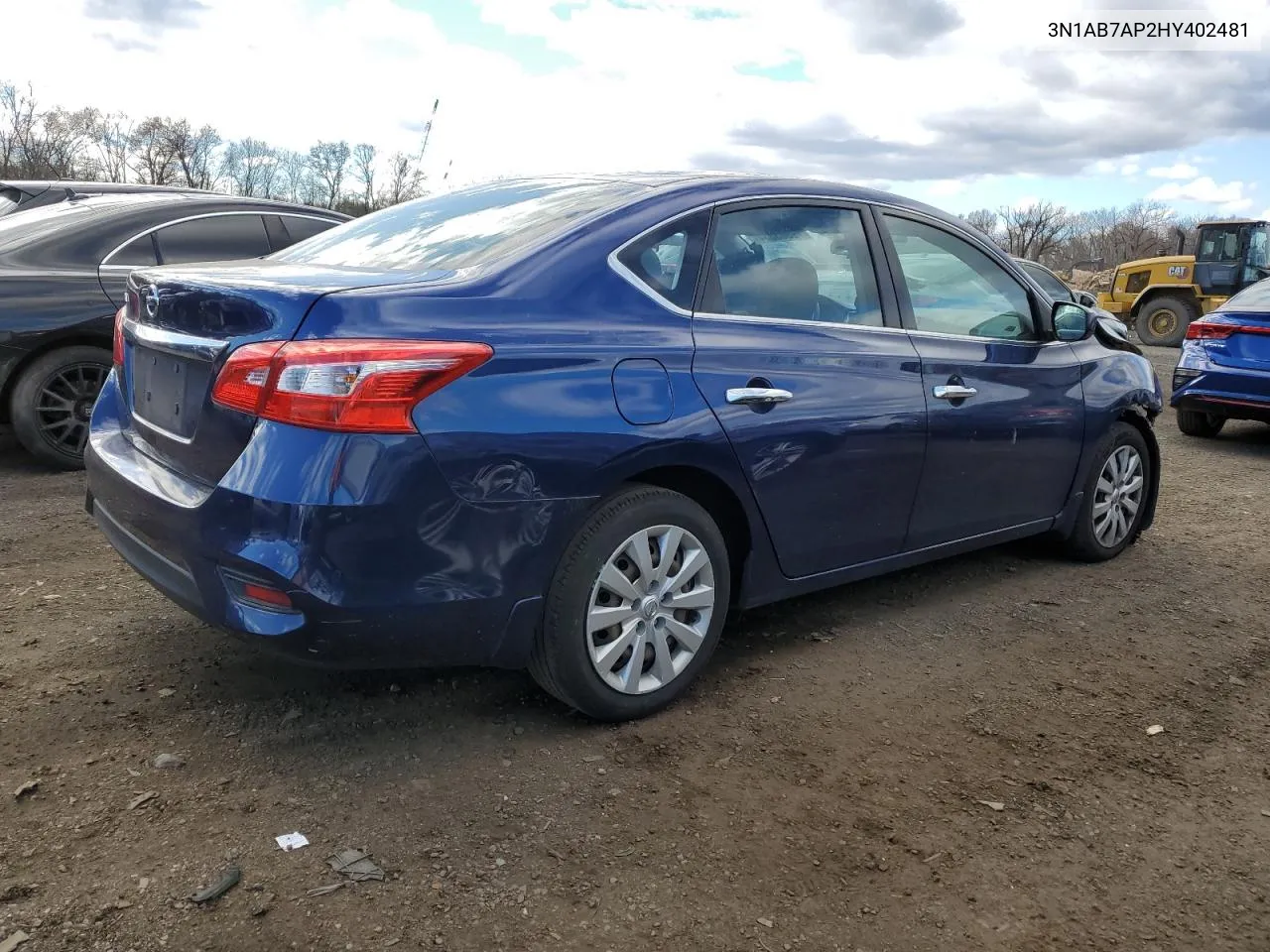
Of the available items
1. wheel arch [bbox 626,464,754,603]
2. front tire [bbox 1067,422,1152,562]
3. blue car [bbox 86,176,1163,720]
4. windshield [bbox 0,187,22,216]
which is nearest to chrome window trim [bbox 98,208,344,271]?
windshield [bbox 0,187,22,216]

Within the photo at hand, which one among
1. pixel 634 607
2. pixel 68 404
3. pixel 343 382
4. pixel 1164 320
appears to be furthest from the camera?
pixel 1164 320

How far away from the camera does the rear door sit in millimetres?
3305

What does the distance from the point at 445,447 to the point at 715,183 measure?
1439mm

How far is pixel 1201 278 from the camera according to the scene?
784 inches

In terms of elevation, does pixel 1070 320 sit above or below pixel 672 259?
below

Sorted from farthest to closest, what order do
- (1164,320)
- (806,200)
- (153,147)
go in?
(153,147) → (1164,320) → (806,200)

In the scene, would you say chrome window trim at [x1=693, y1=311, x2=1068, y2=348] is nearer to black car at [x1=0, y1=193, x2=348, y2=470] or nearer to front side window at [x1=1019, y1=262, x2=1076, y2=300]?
black car at [x1=0, y1=193, x2=348, y2=470]

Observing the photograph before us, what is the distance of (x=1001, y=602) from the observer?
447 cm

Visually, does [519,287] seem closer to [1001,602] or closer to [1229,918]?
[1229,918]

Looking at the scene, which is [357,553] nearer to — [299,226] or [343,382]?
[343,382]

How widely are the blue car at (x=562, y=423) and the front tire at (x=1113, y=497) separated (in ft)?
2.75

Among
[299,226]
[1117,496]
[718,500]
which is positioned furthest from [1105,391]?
[299,226]

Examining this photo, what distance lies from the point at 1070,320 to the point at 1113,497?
0.96 m

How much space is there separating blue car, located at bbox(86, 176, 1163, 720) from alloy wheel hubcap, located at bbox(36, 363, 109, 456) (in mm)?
2619
